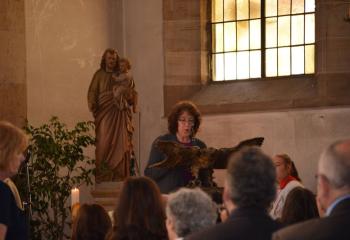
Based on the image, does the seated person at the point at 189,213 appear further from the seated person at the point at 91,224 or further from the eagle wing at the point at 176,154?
the eagle wing at the point at 176,154

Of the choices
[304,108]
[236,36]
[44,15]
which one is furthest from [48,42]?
[304,108]

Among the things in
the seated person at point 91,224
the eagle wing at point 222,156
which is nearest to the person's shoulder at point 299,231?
the seated person at point 91,224

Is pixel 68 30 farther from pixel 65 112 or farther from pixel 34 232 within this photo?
pixel 34 232

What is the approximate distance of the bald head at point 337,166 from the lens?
3.02m

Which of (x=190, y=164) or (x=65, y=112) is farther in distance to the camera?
(x=65, y=112)

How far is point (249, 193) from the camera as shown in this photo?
3.22 meters

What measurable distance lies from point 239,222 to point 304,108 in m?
8.16

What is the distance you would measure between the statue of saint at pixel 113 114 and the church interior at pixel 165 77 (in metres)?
1.17

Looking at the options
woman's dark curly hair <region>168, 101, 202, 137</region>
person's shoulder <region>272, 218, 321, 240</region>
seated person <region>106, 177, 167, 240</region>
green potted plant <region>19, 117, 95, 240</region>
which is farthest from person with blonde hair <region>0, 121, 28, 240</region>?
green potted plant <region>19, 117, 95, 240</region>

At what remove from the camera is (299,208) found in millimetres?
4996

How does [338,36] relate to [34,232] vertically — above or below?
above

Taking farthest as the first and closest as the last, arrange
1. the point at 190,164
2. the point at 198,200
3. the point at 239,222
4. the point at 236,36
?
the point at 236,36
the point at 190,164
the point at 198,200
the point at 239,222

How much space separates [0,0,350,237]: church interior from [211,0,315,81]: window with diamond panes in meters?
0.14

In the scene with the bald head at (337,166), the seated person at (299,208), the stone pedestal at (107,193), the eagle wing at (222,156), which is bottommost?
the stone pedestal at (107,193)
